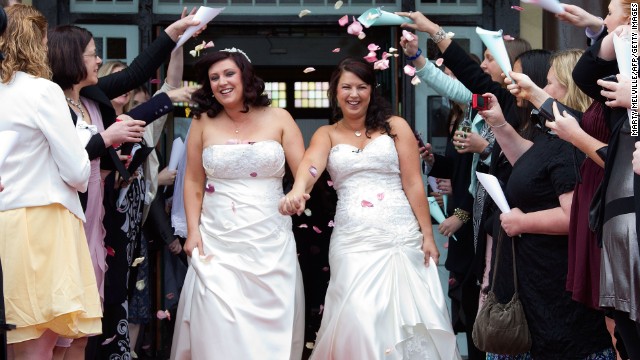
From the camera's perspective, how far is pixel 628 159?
13.7 ft

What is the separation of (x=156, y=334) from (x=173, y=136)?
170cm

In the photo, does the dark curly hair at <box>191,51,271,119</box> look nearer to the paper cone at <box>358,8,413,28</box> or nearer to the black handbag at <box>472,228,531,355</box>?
the paper cone at <box>358,8,413,28</box>

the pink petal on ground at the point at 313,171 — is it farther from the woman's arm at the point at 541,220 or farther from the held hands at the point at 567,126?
the held hands at the point at 567,126

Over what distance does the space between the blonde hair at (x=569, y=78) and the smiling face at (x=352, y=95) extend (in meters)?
1.28

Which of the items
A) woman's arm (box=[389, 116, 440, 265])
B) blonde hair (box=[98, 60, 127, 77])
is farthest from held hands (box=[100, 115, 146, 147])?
woman's arm (box=[389, 116, 440, 265])

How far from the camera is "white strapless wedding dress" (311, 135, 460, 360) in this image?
5.85 m

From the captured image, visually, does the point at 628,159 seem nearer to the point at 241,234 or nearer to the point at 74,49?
the point at 241,234

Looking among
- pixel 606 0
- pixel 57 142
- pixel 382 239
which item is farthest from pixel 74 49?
pixel 606 0

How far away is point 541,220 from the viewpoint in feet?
16.8

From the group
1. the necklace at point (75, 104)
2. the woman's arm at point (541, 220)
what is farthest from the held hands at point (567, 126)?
the necklace at point (75, 104)

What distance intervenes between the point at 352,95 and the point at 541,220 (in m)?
1.63

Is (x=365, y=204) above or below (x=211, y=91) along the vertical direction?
below

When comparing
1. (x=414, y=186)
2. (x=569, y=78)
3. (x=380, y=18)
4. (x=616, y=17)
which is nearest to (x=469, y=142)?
(x=414, y=186)

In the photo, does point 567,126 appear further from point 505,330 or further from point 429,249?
point 429,249
